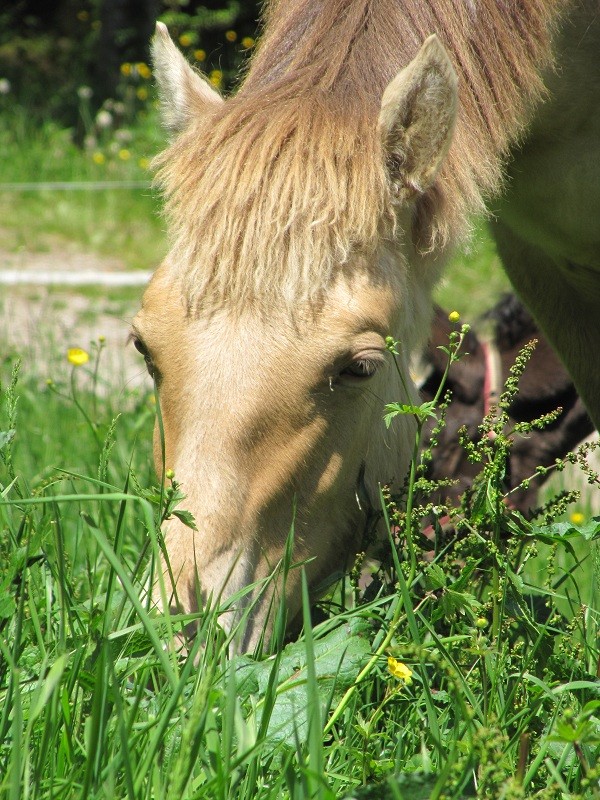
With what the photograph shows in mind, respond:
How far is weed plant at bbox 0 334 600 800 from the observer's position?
147 centimetres

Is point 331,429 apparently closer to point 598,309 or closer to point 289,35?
point 289,35

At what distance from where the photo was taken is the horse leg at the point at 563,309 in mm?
3387

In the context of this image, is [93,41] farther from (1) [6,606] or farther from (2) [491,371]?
(1) [6,606]

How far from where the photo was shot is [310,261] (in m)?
2.04

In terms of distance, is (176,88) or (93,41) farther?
(93,41)

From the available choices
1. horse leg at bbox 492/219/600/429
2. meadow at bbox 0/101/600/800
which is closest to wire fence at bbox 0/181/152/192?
horse leg at bbox 492/219/600/429

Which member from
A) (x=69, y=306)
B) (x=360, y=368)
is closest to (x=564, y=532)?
Answer: (x=360, y=368)

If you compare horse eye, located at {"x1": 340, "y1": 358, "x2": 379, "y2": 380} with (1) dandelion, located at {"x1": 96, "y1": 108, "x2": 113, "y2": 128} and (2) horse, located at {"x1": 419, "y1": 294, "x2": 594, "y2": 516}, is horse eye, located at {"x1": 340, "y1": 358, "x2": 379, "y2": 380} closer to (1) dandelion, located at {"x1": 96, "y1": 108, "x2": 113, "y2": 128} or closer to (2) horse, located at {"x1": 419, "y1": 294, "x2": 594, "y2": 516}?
(2) horse, located at {"x1": 419, "y1": 294, "x2": 594, "y2": 516}

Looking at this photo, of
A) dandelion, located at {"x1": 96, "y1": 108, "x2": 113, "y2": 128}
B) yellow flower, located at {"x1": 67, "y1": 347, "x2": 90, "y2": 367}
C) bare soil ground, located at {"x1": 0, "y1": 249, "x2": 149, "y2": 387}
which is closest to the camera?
yellow flower, located at {"x1": 67, "y1": 347, "x2": 90, "y2": 367}

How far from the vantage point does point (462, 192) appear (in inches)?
90.6

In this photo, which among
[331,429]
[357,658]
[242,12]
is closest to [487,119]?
[331,429]

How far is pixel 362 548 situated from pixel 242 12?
1154 centimetres

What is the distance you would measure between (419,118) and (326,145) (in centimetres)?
23

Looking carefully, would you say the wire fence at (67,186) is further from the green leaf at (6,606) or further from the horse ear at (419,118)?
the green leaf at (6,606)
